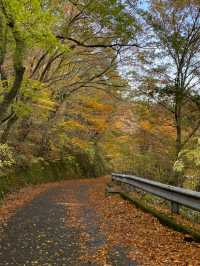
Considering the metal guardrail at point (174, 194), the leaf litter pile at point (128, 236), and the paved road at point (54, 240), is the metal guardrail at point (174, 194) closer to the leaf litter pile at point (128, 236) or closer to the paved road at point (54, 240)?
the leaf litter pile at point (128, 236)

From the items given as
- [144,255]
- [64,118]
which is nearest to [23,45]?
[144,255]

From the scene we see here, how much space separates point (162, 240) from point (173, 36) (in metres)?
11.6

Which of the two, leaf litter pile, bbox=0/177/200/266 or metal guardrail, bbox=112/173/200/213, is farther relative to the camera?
metal guardrail, bbox=112/173/200/213

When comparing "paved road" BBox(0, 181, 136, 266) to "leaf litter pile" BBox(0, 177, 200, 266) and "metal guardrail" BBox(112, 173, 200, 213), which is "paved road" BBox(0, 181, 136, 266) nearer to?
"leaf litter pile" BBox(0, 177, 200, 266)

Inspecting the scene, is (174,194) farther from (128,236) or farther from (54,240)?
(54,240)

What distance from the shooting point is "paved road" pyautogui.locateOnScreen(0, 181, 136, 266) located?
18.5 feet

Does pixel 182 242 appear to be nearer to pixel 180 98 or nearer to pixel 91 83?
pixel 180 98

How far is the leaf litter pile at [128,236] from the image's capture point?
5.65 meters

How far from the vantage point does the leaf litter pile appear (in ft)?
18.5

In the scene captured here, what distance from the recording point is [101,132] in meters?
34.3

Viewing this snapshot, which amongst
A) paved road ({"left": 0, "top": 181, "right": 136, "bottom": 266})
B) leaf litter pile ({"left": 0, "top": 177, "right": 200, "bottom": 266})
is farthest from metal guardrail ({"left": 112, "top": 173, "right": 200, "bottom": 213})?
paved road ({"left": 0, "top": 181, "right": 136, "bottom": 266})

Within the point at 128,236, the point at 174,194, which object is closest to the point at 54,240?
the point at 128,236

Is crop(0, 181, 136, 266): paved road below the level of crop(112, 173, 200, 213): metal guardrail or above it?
below

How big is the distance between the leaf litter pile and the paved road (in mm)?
19
